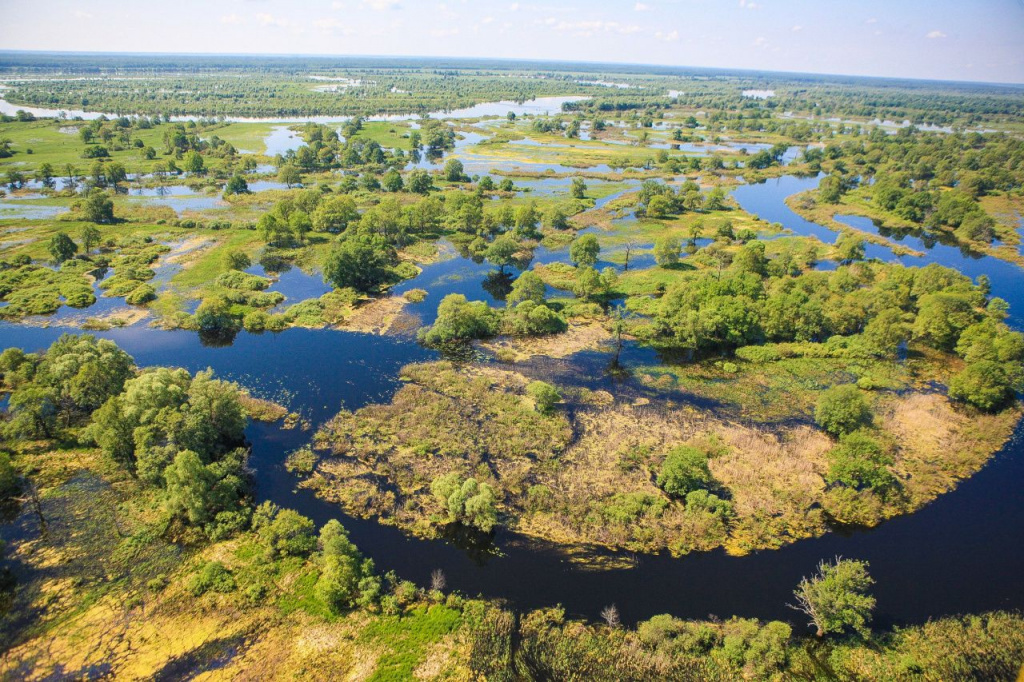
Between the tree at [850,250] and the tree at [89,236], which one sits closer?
the tree at [89,236]

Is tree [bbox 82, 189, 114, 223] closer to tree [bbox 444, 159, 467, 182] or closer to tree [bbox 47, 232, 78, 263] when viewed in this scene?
tree [bbox 47, 232, 78, 263]

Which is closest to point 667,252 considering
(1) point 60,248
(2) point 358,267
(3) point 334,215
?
(2) point 358,267

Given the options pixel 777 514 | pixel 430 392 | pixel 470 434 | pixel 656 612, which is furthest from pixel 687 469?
pixel 430 392

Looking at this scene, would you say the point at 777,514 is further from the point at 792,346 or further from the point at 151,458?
the point at 151,458

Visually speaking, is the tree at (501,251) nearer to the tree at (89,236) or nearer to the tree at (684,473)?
the tree at (684,473)

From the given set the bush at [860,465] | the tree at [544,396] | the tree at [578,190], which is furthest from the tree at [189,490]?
the tree at [578,190]

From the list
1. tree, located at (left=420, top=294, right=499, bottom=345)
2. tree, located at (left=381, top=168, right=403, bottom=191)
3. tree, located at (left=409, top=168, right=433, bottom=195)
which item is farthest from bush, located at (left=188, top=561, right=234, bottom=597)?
tree, located at (left=381, top=168, right=403, bottom=191)

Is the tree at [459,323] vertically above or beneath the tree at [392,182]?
beneath
